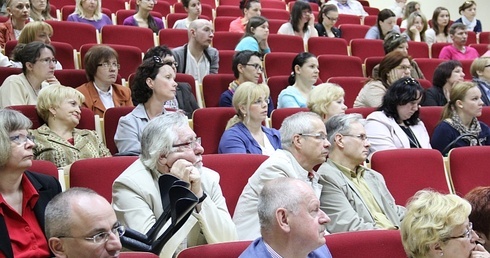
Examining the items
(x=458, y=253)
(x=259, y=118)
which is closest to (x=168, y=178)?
(x=458, y=253)

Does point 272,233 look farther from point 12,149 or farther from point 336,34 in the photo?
point 336,34

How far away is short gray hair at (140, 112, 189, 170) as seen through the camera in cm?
198

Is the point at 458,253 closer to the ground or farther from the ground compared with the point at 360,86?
farther from the ground

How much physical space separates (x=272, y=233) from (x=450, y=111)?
74.8 inches

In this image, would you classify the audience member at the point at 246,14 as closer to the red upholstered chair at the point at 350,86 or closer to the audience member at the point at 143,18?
the audience member at the point at 143,18

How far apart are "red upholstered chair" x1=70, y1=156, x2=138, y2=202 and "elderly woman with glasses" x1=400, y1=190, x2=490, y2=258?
89 centimetres

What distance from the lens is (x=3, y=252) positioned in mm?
1680

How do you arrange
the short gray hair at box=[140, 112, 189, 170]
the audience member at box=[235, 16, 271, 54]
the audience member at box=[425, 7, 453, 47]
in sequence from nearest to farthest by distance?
the short gray hair at box=[140, 112, 189, 170] < the audience member at box=[235, 16, 271, 54] < the audience member at box=[425, 7, 453, 47]

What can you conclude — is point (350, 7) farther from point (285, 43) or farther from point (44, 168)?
point (44, 168)

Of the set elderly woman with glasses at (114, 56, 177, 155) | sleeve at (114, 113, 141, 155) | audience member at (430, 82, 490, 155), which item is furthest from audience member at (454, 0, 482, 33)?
sleeve at (114, 113, 141, 155)

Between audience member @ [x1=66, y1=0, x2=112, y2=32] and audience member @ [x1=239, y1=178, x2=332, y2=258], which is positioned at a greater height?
audience member @ [x1=239, y1=178, x2=332, y2=258]

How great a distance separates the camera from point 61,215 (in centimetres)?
144

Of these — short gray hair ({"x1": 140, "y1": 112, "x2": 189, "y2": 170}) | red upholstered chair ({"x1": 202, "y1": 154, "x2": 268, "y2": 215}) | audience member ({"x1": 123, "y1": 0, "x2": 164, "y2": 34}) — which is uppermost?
short gray hair ({"x1": 140, "y1": 112, "x2": 189, "y2": 170})

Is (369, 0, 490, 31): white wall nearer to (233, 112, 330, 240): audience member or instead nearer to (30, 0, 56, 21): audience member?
(30, 0, 56, 21): audience member
